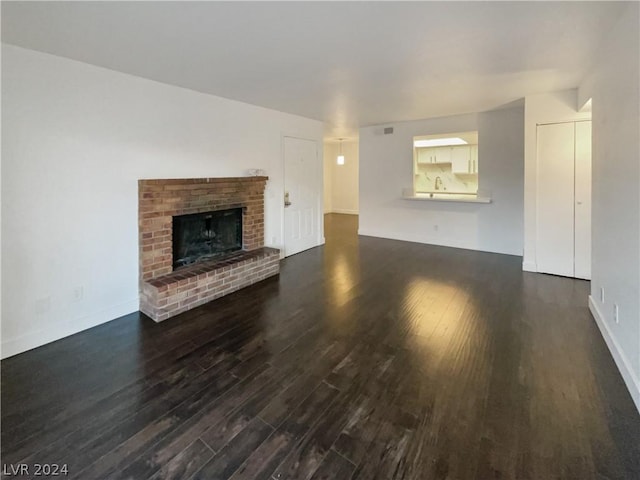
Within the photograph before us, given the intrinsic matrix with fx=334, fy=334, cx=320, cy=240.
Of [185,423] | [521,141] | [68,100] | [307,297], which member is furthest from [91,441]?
[521,141]

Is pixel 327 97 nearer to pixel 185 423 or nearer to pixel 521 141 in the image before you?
pixel 521 141

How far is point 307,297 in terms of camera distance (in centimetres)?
398

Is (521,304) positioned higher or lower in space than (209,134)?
lower

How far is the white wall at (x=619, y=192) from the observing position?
2.16 metres

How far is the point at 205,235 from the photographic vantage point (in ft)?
14.4

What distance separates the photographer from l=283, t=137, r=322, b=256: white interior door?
19.5 feet

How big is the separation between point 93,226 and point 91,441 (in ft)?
6.80

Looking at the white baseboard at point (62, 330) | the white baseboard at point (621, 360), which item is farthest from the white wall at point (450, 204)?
the white baseboard at point (62, 330)

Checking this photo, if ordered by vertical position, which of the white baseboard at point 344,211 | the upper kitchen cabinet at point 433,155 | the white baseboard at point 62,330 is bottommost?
the white baseboard at point 62,330

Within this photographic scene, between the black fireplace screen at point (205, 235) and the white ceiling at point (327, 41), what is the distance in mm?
1578

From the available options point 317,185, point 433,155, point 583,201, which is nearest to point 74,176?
point 317,185

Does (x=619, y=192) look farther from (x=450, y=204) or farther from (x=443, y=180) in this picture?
(x=443, y=180)

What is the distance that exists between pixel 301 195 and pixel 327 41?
370 centimetres

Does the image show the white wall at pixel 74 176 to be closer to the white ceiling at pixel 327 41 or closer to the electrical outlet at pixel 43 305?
the electrical outlet at pixel 43 305
